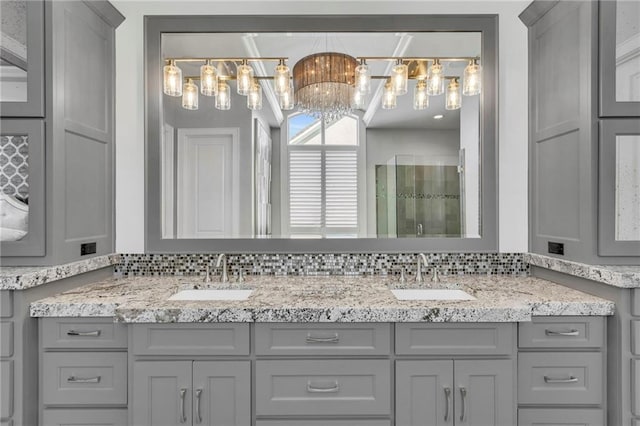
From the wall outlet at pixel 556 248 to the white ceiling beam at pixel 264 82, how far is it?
5.62ft

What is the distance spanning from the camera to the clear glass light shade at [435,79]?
2223 mm

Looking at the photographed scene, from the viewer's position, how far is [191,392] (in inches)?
60.3

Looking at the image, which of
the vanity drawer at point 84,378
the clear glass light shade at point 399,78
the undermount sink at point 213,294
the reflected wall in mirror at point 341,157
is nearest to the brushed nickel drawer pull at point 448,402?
the reflected wall in mirror at point 341,157

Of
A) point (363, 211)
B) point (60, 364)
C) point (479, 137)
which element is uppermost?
point (479, 137)

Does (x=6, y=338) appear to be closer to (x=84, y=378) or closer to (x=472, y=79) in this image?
(x=84, y=378)

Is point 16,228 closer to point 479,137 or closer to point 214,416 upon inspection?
point 214,416

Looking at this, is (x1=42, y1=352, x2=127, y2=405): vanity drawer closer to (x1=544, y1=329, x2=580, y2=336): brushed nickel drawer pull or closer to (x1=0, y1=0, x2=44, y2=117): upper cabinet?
A: (x1=0, y1=0, x2=44, y2=117): upper cabinet

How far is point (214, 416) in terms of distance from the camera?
1.54 m

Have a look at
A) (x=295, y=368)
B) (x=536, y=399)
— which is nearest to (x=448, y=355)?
(x=536, y=399)

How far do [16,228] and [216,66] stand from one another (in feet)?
4.50

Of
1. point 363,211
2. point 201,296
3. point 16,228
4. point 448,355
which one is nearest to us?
point 448,355

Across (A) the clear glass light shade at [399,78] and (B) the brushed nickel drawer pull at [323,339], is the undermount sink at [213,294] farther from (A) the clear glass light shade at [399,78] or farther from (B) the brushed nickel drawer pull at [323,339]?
(A) the clear glass light shade at [399,78]

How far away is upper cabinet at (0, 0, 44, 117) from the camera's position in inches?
68.0

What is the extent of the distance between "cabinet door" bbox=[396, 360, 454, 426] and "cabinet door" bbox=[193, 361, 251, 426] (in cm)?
64
